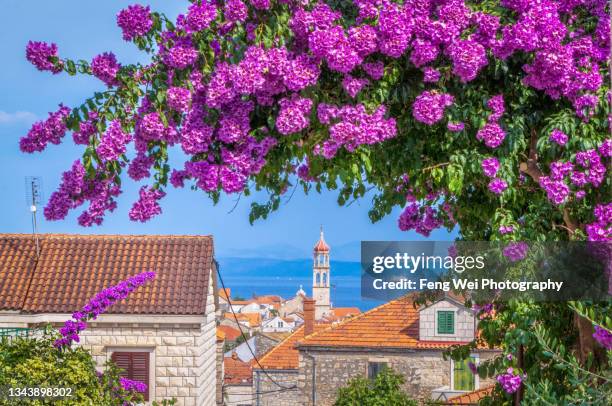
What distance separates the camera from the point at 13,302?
685 inches

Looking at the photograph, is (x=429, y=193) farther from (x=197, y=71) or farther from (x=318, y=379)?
(x=318, y=379)

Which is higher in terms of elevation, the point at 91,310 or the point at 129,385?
the point at 91,310

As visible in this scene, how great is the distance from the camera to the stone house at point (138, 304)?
17.3m

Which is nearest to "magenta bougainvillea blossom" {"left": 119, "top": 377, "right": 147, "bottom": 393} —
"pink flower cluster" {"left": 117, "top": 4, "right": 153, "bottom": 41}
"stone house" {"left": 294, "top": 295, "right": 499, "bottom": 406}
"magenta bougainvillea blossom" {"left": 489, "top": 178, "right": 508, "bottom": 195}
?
"pink flower cluster" {"left": 117, "top": 4, "right": 153, "bottom": 41}

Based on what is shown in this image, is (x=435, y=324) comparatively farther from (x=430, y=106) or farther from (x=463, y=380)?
(x=430, y=106)

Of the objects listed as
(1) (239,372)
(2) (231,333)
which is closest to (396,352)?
(1) (239,372)

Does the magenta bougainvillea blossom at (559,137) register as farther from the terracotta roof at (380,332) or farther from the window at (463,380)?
the terracotta roof at (380,332)

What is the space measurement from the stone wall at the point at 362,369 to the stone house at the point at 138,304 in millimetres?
11594

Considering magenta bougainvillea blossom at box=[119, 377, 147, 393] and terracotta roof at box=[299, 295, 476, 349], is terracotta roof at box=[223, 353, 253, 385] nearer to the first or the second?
terracotta roof at box=[299, 295, 476, 349]

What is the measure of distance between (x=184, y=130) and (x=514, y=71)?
2255 millimetres

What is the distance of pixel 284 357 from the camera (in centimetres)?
3766

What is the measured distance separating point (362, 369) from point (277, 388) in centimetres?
779

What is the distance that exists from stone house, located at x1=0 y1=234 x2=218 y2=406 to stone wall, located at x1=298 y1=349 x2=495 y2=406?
11.6 m

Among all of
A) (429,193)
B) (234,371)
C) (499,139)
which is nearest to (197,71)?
(499,139)
